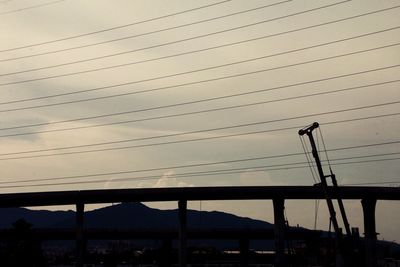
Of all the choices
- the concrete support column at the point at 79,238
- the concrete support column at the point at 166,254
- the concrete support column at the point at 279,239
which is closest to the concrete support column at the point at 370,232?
the concrete support column at the point at 279,239

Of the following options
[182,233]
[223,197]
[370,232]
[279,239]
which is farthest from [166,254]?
[370,232]

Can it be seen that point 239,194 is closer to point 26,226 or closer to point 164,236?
point 26,226

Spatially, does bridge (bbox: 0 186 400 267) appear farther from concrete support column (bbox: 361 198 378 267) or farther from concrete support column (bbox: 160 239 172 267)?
concrete support column (bbox: 160 239 172 267)

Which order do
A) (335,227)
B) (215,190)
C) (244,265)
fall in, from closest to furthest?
(335,227) → (215,190) → (244,265)

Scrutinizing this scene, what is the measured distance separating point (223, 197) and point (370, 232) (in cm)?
2211

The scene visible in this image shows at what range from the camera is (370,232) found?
83.9 metres

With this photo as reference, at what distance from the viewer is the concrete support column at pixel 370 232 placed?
83.0m

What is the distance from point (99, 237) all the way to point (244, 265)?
38.1m

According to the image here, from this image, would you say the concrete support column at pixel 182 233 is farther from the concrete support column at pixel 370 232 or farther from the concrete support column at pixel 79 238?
the concrete support column at pixel 370 232

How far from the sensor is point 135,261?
17475 centimetres

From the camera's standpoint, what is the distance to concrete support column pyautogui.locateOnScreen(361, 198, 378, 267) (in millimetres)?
83000

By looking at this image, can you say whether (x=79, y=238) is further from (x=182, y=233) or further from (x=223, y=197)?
(x=223, y=197)

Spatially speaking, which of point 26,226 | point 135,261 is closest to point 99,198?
point 26,226

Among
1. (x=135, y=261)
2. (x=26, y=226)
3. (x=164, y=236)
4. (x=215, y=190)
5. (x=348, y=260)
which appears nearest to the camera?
(x=348, y=260)
